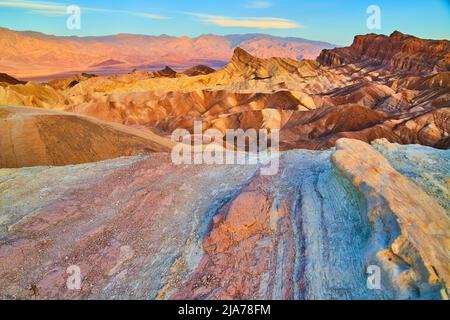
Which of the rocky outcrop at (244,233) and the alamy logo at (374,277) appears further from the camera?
the rocky outcrop at (244,233)

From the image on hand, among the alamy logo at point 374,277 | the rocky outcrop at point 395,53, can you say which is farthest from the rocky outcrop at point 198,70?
the alamy logo at point 374,277

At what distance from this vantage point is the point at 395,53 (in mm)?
69125

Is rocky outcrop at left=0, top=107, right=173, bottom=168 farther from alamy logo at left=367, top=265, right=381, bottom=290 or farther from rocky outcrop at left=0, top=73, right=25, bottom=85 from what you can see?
rocky outcrop at left=0, top=73, right=25, bottom=85

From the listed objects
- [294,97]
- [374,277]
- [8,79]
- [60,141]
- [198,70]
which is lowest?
[374,277]

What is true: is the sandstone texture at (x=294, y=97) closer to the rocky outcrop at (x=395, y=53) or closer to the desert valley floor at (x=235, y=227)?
the rocky outcrop at (x=395, y=53)

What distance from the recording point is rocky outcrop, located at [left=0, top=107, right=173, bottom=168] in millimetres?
16219

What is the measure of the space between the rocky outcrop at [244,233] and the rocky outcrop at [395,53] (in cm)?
6303

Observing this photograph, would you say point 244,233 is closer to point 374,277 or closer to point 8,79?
point 374,277

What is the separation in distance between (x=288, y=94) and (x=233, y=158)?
36.0 meters

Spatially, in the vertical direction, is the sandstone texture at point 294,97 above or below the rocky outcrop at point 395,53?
below

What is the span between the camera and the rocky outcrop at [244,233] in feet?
16.5

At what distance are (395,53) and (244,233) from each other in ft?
238

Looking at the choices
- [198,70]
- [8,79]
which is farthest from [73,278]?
[198,70]

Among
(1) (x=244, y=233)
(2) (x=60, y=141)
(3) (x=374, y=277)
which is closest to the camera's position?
(3) (x=374, y=277)
